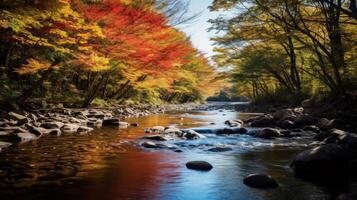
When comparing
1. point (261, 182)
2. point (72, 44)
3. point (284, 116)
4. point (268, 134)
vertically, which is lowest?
point (261, 182)

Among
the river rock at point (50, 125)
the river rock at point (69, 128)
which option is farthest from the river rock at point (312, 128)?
the river rock at point (50, 125)

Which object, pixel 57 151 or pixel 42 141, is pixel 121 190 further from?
pixel 42 141

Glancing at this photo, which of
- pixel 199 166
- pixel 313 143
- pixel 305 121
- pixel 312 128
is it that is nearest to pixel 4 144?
pixel 199 166

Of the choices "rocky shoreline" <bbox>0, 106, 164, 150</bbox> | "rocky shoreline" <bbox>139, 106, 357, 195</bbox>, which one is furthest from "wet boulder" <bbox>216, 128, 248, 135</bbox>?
"rocky shoreline" <bbox>0, 106, 164, 150</bbox>

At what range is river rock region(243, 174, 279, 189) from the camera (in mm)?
5141

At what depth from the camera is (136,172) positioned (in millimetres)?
5992

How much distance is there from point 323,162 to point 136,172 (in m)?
3.04

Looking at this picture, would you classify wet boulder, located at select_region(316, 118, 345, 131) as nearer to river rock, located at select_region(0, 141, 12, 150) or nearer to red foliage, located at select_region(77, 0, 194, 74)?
red foliage, located at select_region(77, 0, 194, 74)

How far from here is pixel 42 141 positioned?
8680mm

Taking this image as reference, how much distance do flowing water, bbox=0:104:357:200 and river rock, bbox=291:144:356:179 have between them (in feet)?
0.77

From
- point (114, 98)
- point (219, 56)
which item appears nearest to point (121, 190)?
point (114, 98)

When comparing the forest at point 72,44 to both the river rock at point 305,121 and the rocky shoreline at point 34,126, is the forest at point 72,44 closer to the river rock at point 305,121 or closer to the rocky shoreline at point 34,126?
the rocky shoreline at point 34,126

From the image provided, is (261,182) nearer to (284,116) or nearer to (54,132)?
(54,132)

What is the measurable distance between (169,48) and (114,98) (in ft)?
27.0
